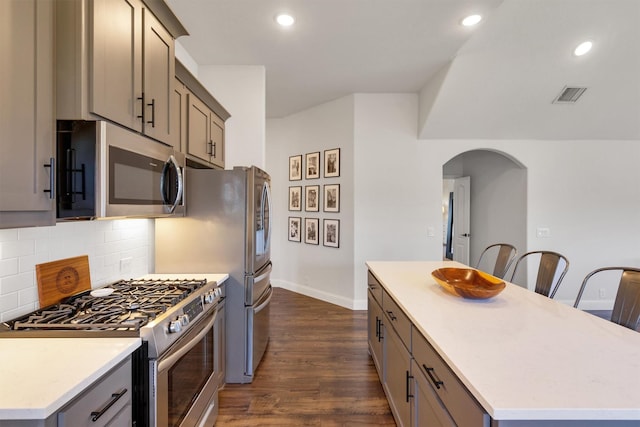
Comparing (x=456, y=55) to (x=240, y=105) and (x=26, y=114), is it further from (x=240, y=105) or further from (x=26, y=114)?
(x=26, y=114)

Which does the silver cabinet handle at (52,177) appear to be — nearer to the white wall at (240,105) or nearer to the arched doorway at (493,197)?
the white wall at (240,105)

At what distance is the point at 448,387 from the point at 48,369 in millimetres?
1346

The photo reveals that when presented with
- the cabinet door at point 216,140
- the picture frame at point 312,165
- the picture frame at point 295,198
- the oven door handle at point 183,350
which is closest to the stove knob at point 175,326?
the oven door handle at point 183,350

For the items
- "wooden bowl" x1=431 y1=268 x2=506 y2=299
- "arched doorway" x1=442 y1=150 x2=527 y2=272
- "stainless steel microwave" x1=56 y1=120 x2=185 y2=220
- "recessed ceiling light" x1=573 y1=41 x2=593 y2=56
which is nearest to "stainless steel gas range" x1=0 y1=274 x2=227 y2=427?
"stainless steel microwave" x1=56 y1=120 x2=185 y2=220

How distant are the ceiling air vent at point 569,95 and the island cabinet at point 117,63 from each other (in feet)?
13.7

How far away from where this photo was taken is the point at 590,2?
8.57ft

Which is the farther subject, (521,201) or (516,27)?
(521,201)

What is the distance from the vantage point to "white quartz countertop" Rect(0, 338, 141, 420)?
0.83 meters

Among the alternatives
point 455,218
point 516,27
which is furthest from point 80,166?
point 455,218

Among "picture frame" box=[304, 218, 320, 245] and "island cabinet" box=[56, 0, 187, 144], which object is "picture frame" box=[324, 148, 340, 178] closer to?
"picture frame" box=[304, 218, 320, 245]

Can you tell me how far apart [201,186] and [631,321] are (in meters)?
2.70

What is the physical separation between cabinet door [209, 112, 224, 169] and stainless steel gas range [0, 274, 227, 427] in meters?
1.20

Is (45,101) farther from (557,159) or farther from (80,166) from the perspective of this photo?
(557,159)

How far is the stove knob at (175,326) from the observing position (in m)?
1.39
